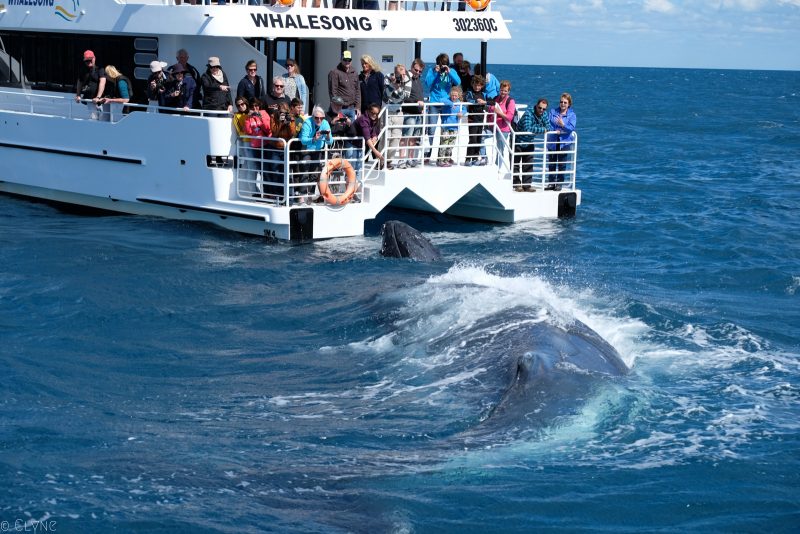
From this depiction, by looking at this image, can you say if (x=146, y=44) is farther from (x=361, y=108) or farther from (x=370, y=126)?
(x=370, y=126)

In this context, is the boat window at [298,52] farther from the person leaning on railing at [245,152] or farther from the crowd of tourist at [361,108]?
the person leaning on railing at [245,152]

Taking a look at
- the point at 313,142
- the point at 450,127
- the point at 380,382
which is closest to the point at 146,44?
the point at 313,142

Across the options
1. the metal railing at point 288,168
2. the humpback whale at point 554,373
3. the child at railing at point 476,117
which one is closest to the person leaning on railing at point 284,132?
the metal railing at point 288,168

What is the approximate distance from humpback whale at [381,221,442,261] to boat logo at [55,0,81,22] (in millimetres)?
8487

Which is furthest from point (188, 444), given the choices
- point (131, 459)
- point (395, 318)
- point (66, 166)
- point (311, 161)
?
point (66, 166)

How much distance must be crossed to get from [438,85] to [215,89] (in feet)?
13.6

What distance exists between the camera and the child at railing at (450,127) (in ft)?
67.4

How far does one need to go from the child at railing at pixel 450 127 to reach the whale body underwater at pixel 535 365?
24.7 feet

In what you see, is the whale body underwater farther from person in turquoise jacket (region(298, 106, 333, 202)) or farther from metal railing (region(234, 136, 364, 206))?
person in turquoise jacket (region(298, 106, 333, 202))

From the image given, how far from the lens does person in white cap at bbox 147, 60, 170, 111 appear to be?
65.6ft

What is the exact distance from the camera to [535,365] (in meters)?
11.0

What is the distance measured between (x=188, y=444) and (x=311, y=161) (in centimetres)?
966

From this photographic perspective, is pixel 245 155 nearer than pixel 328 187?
No

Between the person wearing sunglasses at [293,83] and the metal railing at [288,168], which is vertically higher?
the person wearing sunglasses at [293,83]
